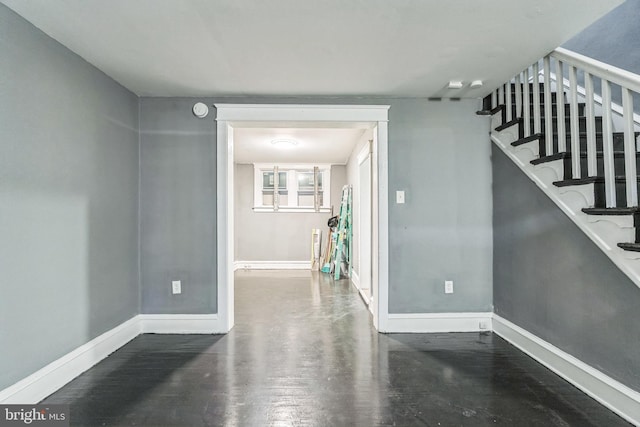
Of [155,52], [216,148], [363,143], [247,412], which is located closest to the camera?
[247,412]

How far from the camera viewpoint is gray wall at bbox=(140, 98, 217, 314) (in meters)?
2.93

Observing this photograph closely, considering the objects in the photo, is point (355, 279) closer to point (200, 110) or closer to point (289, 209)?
point (289, 209)

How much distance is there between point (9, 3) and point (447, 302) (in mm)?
3652

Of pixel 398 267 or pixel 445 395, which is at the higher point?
pixel 398 267

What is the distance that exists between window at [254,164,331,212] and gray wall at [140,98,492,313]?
3.69m

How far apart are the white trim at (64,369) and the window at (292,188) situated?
4.19m

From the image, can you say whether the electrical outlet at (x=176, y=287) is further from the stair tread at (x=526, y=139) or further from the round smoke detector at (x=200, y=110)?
the stair tread at (x=526, y=139)

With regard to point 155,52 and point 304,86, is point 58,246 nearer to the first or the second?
point 155,52

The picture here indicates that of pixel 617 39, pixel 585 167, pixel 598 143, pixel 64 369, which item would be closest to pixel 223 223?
pixel 64 369

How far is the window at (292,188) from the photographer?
6648mm

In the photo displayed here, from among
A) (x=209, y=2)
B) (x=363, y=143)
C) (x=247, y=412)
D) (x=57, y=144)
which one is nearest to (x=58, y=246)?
(x=57, y=144)

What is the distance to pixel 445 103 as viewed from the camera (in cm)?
298

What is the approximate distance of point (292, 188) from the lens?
671 cm

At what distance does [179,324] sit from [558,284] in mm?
3089
